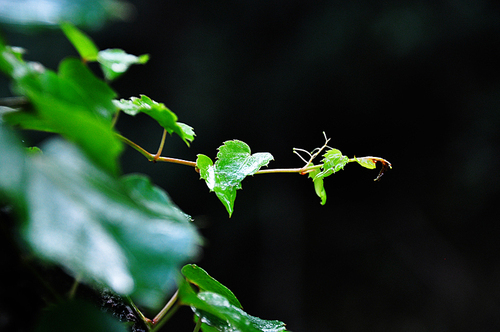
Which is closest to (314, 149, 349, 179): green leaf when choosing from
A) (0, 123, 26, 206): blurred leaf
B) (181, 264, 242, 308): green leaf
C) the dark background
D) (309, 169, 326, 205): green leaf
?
(309, 169, 326, 205): green leaf

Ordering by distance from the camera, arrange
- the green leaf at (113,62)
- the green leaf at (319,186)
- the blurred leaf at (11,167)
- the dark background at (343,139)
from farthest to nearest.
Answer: the dark background at (343,139) → the green leaf at (319,186) → the green leaf at (113,62) → the blurred leaf at (11,167)

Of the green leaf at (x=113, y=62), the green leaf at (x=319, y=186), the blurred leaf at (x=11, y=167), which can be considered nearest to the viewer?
the blurred leaf at (x=11, y=167)

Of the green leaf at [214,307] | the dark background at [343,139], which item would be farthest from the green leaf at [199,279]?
the dark background at [343,139]

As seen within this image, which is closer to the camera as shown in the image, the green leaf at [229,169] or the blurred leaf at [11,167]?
the blurred leaf at [11,167]

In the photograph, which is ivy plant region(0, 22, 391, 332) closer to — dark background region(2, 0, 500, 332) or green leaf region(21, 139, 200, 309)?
green leaf region(21, 139, 200, 309)

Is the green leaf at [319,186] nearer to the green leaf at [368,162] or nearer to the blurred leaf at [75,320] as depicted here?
the green leaf at [368,162]

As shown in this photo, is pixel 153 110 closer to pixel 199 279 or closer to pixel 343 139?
pixel 199 279
